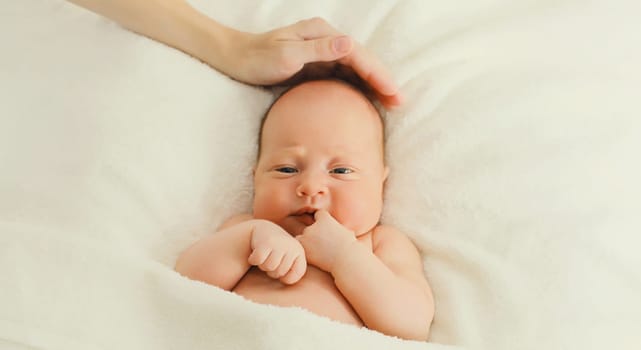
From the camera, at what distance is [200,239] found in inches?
51.0

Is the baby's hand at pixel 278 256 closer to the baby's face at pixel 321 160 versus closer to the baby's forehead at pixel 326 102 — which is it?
the baby's face at pixel 321 160

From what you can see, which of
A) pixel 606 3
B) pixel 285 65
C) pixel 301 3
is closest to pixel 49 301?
pixel 285 65

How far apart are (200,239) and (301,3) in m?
0.55

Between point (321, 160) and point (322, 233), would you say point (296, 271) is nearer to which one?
point (322, 233)

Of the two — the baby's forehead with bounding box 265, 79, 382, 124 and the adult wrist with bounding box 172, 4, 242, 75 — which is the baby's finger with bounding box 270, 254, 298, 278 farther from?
the adult wrist with bounding box 172, 4, 242, 75

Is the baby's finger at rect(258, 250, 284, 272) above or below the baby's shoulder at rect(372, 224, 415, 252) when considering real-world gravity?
above

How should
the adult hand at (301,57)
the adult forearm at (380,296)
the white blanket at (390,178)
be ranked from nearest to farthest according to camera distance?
1. the white blanket at (390,178)
2. the adult forearm at (380,296)
3. the adult hand at (301,57)

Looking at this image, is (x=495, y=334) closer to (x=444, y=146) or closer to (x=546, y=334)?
(x=546, y=334)

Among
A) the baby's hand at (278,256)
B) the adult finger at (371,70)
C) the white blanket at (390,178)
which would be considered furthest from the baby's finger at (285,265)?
the adult finger at (371,70)

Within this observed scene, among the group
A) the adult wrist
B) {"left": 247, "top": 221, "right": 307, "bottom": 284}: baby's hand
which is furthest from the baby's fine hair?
{"left": 247, "top": 221, "right": 307, "bottom": 284}: baby's hand

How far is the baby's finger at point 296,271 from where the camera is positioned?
1.16 metres

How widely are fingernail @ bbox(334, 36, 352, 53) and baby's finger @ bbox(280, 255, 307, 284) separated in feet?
1.27

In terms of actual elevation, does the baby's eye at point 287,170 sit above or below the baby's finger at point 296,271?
above

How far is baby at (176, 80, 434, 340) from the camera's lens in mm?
1156
